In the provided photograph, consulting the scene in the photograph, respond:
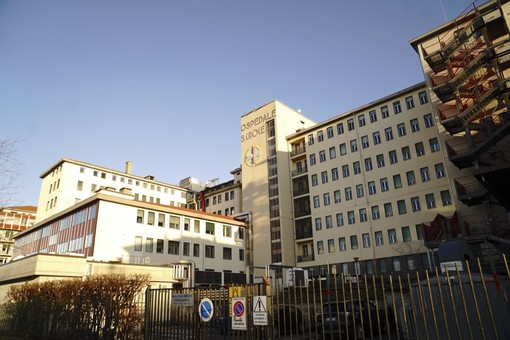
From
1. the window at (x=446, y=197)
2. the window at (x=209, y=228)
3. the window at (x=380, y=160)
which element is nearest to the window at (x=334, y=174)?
the window at (x=380, y=160)

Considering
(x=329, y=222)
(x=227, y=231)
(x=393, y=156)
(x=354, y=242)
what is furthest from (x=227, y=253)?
(x=393, y=156)

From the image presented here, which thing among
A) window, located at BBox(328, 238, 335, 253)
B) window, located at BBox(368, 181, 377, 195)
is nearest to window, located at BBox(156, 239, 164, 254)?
window, located at BBox(328, 238, 335, 253)

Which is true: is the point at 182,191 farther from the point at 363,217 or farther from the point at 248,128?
the point at 363,217

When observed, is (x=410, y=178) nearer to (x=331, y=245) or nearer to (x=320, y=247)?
(x=331, y=245)

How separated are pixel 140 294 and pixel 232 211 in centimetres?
5265

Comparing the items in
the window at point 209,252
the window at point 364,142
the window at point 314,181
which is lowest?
the window at point 209,252

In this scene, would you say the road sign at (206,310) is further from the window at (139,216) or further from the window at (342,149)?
the window at (342,149)

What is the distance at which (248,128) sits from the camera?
64.2 metres

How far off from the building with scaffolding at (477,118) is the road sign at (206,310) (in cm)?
2368

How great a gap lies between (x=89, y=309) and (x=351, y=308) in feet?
37.3

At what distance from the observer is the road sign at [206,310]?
35.6 ft

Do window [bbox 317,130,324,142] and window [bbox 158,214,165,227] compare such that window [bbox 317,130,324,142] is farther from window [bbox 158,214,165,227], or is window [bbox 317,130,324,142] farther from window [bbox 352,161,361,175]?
window [bbox 158,214,165,227]

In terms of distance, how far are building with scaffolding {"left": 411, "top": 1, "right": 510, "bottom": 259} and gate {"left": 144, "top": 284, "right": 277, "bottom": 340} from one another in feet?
76.7

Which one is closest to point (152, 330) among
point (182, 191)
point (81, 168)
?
point (81, 168)
